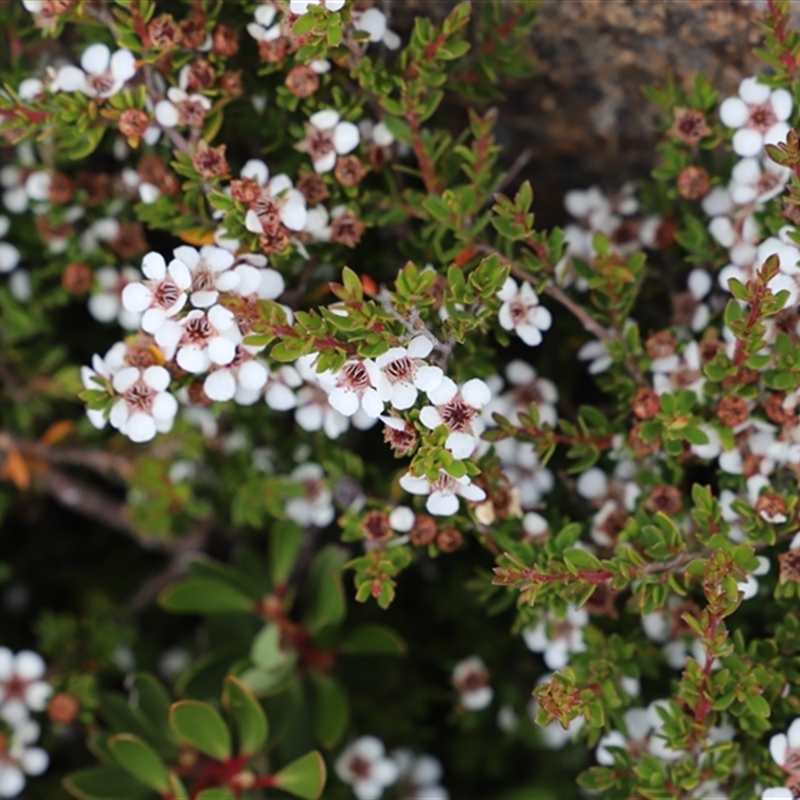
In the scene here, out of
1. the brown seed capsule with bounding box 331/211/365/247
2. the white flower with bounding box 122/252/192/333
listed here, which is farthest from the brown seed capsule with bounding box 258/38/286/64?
the white flower with bounding box 122/252/192/333

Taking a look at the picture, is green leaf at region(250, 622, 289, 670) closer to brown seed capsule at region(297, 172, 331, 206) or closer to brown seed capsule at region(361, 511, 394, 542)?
brown seed capsule at region(361, 511, 394, 542)

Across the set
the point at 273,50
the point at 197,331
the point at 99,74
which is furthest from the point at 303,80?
the point at 197,331

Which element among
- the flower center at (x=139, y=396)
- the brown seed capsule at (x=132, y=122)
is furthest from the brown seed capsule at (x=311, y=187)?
the flower center at (x=139, y=396)

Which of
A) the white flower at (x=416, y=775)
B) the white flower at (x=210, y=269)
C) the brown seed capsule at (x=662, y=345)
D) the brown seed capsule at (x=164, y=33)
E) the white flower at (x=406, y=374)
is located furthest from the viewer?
the white flower at (x=416, y=775)

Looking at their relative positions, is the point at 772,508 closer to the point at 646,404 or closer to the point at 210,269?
the point at 646,404

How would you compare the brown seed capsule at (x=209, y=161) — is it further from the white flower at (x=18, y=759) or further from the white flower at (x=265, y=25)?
the white flower at (x=18, y=759)

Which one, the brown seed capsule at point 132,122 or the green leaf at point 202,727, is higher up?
the brown seed capsule at point 132,122

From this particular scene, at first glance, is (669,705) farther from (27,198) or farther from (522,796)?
(27,198)

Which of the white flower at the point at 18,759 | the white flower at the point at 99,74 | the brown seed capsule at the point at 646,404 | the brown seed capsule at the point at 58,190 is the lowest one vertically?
the white flower at the point at 18,759
